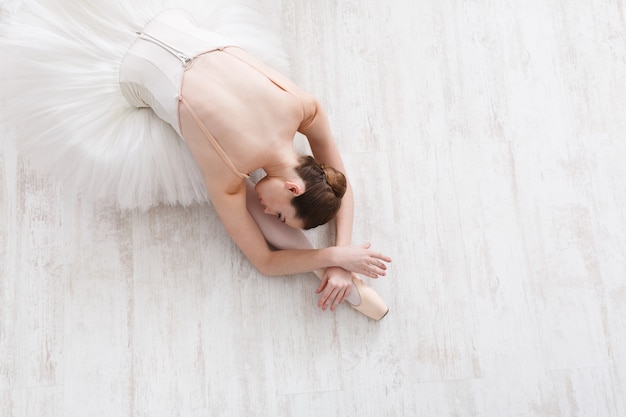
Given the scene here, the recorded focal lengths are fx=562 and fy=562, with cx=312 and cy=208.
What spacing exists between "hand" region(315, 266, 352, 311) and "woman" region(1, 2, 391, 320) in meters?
0.04

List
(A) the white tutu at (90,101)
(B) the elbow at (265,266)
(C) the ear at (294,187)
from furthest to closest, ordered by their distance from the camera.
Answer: (B) the elbow at (265,266) → (A) the white tutu at (90,101) → (C) the ear at (294,187)

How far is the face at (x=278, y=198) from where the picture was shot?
4.54 feet

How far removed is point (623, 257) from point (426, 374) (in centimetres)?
70

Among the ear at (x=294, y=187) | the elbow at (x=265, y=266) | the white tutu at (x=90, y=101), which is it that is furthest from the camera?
the elbow at (x=265, y=266)

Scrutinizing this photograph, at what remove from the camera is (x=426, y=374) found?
1.61m

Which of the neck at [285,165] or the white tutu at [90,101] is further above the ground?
the white tutu at [90,101]

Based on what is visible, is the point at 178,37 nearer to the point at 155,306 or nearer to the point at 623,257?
the point at 155,306

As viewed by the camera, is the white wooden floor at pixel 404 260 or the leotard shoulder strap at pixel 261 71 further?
the white wooden floor at pixel 404 260

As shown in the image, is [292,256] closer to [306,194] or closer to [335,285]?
[335,285]

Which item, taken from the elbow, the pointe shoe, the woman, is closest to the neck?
the woman

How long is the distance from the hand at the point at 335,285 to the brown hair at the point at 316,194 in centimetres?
21

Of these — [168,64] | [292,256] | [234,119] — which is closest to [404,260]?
[292,256]

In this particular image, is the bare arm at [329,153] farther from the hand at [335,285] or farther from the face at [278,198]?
the face at [278,198]

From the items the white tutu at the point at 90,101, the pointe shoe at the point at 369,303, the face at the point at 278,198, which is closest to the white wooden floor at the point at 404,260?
the pointe shoe at the point at 369,303
